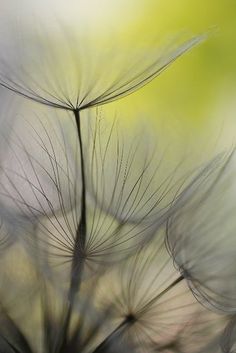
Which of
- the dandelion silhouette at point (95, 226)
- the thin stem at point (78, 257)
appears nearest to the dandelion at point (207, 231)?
the dandelion silhouette at point (95, 226)

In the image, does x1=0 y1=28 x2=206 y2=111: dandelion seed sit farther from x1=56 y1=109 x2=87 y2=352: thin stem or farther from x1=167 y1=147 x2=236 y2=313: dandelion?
x1=167 y1=147 x2=236 y2=313: dandelion

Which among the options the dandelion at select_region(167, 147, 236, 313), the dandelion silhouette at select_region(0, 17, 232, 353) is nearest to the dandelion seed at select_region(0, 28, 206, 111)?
the dandelion silhouette at select_region(0, 17, 232, 353)

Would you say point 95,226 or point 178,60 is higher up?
point 178,60

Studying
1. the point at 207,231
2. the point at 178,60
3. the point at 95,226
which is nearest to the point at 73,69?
the point at 178,60

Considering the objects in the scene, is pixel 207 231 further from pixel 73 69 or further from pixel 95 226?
pixel 73 69

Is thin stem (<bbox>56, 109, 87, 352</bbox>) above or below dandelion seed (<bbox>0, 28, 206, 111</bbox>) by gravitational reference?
below
